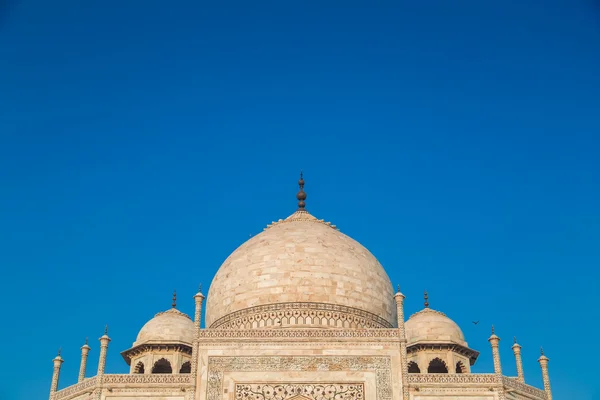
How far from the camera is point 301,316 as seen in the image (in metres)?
18.0

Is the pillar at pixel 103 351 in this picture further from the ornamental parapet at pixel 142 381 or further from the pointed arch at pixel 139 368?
the pointed arch at pixel 139 368

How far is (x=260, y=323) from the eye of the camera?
18.2 m

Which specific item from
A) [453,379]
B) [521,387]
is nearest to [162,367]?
[453,379]

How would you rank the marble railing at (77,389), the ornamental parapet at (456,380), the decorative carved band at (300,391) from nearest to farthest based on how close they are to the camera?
1. the decorative carved band at (300,391)
2. the ornamental parapet at (456,380)
3. the marble railing at (77,389)

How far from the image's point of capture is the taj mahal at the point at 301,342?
51.5 feet

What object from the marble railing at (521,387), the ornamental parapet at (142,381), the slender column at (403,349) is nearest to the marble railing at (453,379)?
the slender column at (403,349)

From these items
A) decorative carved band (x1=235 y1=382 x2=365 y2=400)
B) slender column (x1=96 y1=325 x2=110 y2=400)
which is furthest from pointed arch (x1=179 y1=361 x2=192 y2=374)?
decorative carved band (x1=235 y1=382 x2=365 y2=400)

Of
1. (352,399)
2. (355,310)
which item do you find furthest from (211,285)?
(352,399)

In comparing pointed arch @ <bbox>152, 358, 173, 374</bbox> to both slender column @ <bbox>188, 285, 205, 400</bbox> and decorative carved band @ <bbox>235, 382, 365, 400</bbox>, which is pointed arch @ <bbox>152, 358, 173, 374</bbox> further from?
decorative carved band @ <bbox>235, 382, 365, 400</bbox>

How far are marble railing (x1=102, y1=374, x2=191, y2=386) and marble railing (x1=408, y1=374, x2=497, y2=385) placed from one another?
4390 millimetres

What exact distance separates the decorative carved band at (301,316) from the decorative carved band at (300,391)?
2.37 m

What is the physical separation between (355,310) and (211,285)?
3.87 m

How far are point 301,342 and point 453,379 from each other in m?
3.03

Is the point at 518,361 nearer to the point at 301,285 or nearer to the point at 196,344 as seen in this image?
the point at 301,285
